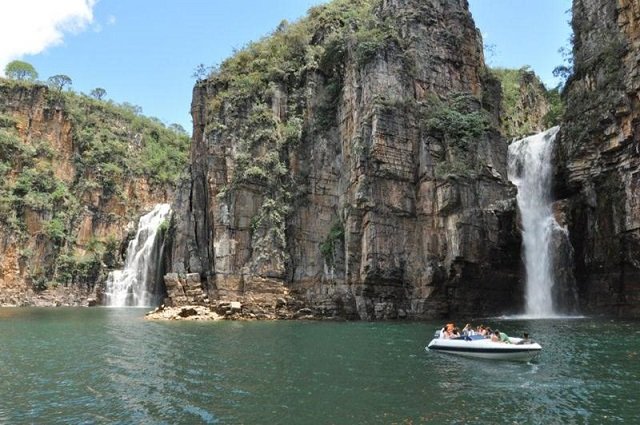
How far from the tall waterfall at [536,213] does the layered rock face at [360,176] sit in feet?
4.41

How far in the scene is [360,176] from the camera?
40.9m

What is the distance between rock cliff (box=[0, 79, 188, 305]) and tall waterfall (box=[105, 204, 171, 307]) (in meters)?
6.31

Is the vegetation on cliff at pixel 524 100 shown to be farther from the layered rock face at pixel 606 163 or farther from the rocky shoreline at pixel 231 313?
the rocky shoreline at pixel 231 313

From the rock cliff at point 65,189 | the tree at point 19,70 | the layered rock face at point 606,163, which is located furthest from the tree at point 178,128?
the layered rock face at point 606,163

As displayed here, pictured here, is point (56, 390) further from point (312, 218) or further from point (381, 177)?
point (312, 218)

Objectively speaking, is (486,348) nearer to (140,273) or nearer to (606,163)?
(606,163)

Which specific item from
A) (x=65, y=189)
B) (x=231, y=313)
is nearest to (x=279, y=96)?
(x=231, y=313)

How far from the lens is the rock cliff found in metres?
70.8

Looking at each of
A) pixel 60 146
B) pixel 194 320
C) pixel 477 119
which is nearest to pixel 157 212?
pixel 60 146

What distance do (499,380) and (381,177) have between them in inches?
948

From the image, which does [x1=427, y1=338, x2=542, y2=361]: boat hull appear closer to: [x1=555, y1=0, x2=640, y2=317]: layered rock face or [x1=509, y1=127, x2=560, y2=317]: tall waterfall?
[x1=555, y1=0, x2=640, y2=317]: layered rock face

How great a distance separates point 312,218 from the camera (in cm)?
4697

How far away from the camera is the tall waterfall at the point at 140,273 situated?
63.9 meters

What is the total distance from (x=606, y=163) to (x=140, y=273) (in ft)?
164
